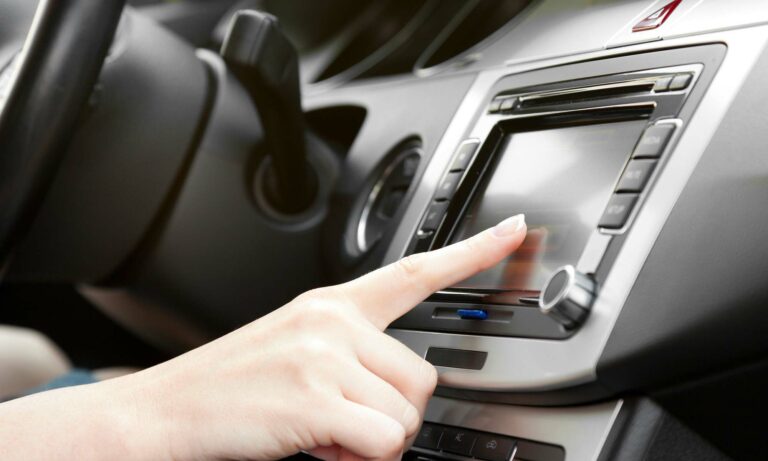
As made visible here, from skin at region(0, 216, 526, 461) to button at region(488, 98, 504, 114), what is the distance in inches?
7.1

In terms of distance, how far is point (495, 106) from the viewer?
80cm


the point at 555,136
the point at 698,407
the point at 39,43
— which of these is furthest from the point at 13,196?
the point at 698,407

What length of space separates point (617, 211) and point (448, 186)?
191 mm

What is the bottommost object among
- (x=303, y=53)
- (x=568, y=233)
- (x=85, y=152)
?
(x=85, y=152)

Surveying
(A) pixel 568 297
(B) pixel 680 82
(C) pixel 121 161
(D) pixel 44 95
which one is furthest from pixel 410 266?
(C) pixel 121 161

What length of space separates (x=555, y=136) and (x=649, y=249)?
0.17 metres

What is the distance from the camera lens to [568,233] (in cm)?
66

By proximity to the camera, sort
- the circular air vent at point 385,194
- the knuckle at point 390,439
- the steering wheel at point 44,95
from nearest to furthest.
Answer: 1. the knuckle at point 390,439
2. the steering wheel at point 44,95
3. the circular air vent at point 385,194

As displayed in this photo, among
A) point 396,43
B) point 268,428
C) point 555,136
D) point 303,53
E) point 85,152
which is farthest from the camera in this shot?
point 303,53

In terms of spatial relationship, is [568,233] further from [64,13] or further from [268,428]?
[64,13]

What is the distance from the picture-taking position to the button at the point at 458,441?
65 cm

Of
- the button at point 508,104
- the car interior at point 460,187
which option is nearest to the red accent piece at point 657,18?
the car interior at point 460,187

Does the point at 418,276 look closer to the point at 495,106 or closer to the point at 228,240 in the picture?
the point at 495,106

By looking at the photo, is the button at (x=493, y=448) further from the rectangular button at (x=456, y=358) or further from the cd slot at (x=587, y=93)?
the cd slot at (x=587, y=93)
